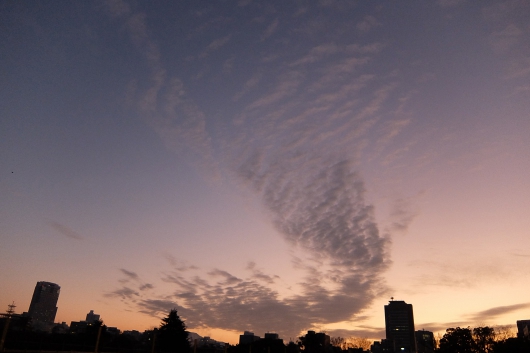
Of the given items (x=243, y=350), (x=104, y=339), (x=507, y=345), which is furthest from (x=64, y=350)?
(x=243, y=350)

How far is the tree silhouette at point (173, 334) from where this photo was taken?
212ft

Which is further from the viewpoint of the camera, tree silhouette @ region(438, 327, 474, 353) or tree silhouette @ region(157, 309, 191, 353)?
tree silhouette @ region(438, 327, 474, 353)

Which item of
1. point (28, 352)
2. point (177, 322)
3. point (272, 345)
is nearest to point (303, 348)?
point (272, 345)

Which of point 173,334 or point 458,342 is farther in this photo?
point 458,342

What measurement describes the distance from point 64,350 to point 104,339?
135ft

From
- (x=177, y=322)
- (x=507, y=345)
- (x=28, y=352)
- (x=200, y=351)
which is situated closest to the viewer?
(x=28, y=352)

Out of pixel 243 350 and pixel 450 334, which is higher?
pixel 450 334

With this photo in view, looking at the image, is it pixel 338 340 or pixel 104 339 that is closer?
pixel 104 339

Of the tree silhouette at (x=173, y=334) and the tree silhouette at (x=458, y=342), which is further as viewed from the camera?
the tree silhouette at (x=458, y=342)

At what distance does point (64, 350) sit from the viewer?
71.0 feet

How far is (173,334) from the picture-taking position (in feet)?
217

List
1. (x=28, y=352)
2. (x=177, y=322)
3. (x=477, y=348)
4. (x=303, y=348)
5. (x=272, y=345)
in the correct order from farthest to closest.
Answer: (x=303, y=348)
(x=272, y=345)
(x=477, y=348)
(x=177, y=322)
(x=28, y=352)

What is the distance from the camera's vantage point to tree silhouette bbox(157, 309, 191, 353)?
6456cm

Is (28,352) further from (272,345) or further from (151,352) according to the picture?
(272,345)
